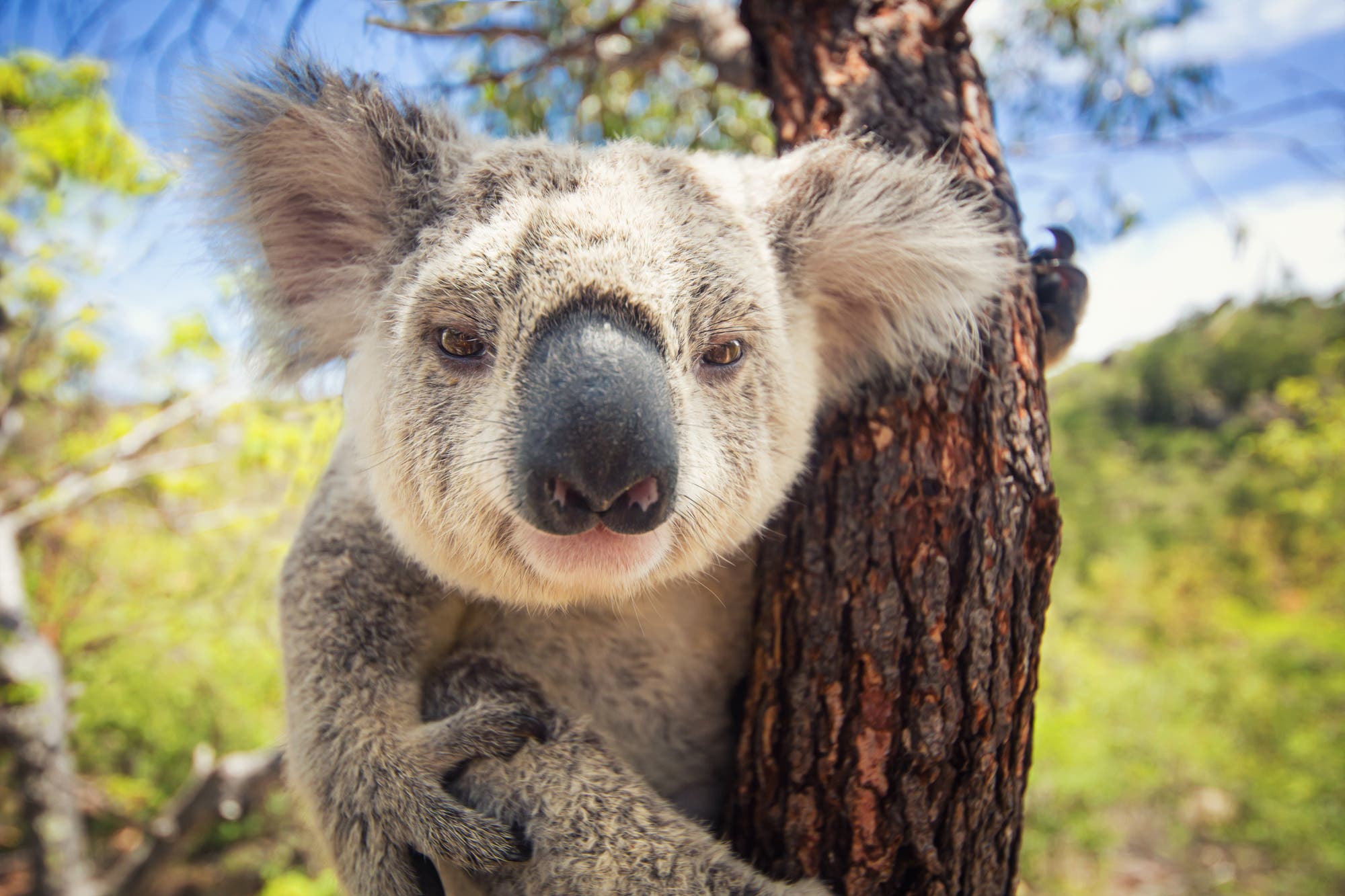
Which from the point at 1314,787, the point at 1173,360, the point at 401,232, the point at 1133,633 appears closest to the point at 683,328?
the point at 401,232

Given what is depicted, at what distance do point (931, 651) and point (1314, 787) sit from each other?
12.5 m

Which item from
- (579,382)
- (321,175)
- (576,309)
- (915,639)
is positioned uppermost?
(321,175)

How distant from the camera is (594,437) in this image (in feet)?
3.39

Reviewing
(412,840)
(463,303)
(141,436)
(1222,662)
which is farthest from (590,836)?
(1222,662)

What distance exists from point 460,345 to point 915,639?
1.04 meters

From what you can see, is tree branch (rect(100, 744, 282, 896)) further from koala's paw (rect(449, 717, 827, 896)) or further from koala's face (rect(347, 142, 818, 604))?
koala's face (rect(347, 142, 818, 604))

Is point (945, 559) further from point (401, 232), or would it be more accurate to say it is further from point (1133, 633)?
point (1133, 633)

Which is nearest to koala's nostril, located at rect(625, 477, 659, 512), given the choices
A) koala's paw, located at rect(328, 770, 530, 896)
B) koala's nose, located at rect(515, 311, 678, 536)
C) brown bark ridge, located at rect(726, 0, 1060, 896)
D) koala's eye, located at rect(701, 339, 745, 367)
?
koala's nose, located at rect(515, 311, 678, 536)

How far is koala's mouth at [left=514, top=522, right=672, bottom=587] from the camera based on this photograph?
1.19 meters

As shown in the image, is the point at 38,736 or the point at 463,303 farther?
the point at 38,736

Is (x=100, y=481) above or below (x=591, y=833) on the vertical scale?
below

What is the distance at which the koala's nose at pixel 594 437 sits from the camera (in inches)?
40.8

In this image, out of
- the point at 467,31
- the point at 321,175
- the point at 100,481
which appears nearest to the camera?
the point at 321,175

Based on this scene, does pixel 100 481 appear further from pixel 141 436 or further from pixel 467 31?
pixel 467 31
